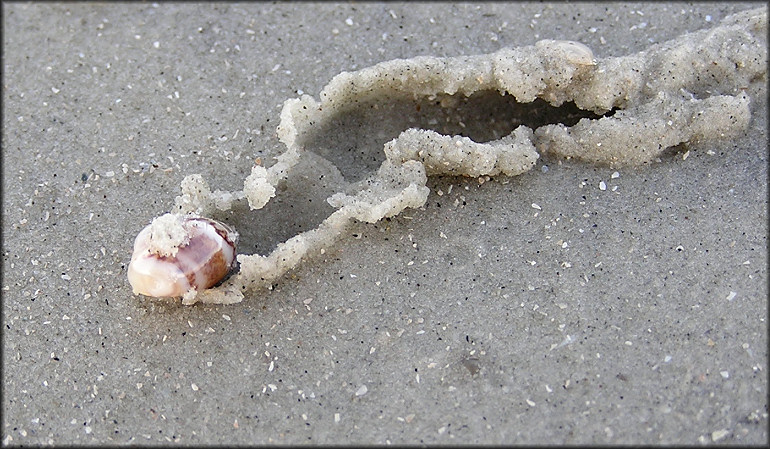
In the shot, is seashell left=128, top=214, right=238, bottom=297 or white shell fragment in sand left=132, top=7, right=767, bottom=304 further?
white shell fragment in sand left=132, top=7, right=767, bottom=304

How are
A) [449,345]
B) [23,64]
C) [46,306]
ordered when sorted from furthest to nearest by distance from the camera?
[23,64] < [46,306] < [449,345]

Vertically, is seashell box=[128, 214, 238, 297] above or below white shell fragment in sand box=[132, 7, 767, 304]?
below

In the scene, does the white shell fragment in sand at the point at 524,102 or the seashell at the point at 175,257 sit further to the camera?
the white shell fragment in sand at the point at 524,102

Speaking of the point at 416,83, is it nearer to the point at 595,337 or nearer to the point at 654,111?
the point at 654,111

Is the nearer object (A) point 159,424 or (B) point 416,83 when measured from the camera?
(A) point 159,424

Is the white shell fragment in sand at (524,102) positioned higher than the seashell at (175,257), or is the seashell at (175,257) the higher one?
the white shell fragment in sand at (524,102)

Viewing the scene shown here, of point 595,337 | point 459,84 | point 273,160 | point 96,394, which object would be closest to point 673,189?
point 595,337
